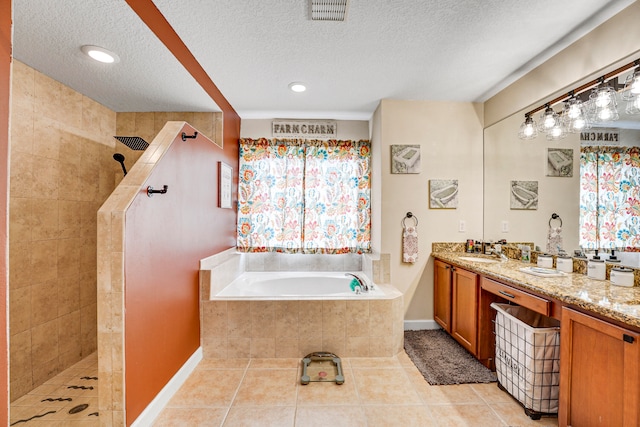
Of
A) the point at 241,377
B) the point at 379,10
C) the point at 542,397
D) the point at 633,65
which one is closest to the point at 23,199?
the point at 241,377

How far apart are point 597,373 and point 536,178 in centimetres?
172

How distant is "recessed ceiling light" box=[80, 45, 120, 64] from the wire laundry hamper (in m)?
3.20

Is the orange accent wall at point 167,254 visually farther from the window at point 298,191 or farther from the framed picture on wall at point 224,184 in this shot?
the window at point 298,191

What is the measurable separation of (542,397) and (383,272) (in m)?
1.56

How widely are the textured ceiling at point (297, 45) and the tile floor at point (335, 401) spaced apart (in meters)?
2.35

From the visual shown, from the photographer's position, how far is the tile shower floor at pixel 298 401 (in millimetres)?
1745

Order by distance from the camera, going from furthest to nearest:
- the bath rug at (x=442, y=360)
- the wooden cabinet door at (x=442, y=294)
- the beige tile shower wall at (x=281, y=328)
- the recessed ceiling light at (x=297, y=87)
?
the wooden cabinet door at (x=442, y=294), the recessed ceiling light at (x=297, y=87), the beige tile shower wall at (x=281, y=328), the bath rug at (x=442, y=360)

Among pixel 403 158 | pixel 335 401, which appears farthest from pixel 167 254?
pixel 403 158

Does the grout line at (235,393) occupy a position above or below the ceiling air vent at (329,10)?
below

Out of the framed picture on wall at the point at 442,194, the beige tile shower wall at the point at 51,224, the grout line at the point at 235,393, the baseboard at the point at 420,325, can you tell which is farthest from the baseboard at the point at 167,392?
the framed picture on wall at the point at 442,194

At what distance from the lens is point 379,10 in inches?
68.0

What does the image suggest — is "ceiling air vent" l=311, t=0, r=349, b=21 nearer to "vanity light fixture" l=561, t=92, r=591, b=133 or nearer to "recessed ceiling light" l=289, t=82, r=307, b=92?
"recessed ceiling light" l=289, t=82, r=307, b=92

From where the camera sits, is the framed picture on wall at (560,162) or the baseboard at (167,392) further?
the framed picture on wall at (560,162)

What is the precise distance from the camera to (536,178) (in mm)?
2541
